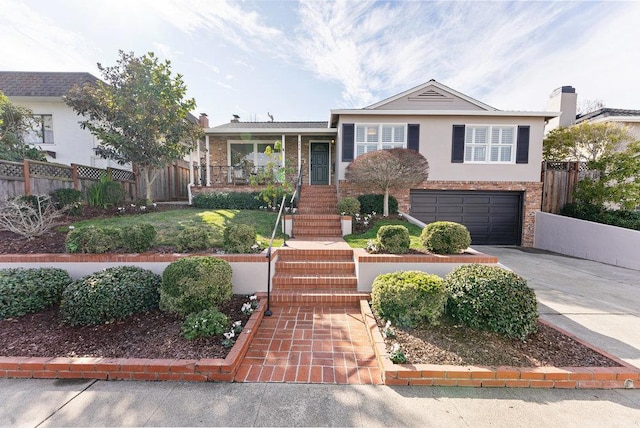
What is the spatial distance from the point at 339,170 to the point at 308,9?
5065mm

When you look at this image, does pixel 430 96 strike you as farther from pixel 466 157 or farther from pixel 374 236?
pixel 374 236

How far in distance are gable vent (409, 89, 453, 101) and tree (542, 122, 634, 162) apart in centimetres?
473

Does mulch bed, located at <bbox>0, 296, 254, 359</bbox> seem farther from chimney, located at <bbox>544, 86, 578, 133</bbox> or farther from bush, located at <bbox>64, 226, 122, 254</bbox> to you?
chimney, located at <bbox>544, 86, 578, 133</bbox>

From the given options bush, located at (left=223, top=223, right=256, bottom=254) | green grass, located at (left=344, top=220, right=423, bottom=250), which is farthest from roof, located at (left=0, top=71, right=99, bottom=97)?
green grass, located at (left=344, top=220, right=423, bottom=250)

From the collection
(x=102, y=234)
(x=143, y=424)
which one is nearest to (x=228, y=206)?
(x=102, y=234)

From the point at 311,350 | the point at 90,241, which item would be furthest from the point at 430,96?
the point at 90,241

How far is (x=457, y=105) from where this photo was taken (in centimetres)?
1045

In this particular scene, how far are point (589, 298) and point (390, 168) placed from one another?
5404mm

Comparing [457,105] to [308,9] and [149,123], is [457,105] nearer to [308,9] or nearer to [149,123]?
[308,9]

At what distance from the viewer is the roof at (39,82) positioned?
35.4 ft

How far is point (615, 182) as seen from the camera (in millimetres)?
9109

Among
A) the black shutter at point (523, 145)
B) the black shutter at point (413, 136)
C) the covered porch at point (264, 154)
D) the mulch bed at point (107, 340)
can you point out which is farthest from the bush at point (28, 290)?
the black shutter at point (523, 145)

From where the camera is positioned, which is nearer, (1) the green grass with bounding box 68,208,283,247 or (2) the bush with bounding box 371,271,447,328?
(2) the bush with bounding box 371,271,447,328

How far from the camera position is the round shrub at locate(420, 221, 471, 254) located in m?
4.86
